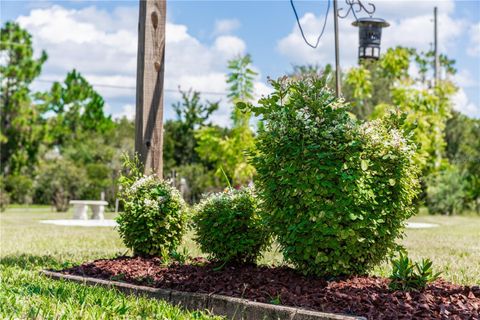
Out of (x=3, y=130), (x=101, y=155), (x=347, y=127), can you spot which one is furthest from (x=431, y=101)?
(x=3, y=130)

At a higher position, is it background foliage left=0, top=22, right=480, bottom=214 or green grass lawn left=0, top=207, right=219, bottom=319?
background foliage left=0, top=22, right=480, bottom=214

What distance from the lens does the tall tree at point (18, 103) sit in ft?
112

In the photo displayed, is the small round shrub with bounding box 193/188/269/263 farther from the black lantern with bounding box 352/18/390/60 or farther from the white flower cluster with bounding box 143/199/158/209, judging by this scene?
the black lantern with bounding box 352/18/390/60

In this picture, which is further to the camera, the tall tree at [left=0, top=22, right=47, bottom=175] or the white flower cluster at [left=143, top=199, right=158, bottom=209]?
the tall tree at [left=0, top=22, right=47, bottom=175]

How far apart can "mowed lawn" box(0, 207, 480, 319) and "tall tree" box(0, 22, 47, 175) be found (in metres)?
23.0

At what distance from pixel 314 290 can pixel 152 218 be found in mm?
2309

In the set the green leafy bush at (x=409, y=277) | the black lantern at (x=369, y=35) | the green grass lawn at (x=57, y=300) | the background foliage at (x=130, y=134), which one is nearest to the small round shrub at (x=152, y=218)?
the green grass lawn at (x=57, y=300)

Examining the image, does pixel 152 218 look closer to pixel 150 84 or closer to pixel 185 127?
pixel 150 84

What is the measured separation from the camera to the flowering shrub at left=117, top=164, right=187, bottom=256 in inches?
248

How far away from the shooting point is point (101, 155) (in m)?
33.6

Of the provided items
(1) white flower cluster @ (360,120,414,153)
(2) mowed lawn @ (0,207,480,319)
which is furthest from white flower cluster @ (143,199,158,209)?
(1) white flower cluster @ (360,120,414,153)

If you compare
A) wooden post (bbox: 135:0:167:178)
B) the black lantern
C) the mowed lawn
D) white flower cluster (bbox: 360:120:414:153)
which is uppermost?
the black lantern

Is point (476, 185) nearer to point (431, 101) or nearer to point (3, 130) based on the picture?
point (431, 101)

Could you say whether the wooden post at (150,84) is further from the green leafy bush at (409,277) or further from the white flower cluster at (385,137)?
the green leafy bush at (409,277)
